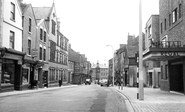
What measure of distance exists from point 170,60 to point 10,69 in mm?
16153

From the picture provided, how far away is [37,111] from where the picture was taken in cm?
959

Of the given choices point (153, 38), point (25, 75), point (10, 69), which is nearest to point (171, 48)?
point (10, 69)

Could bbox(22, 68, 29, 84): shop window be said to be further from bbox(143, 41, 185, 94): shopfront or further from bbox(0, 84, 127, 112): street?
bbox(143, 41, 185, 94): shopfront

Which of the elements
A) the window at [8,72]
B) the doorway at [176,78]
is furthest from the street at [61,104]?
the doorway at [176,78]

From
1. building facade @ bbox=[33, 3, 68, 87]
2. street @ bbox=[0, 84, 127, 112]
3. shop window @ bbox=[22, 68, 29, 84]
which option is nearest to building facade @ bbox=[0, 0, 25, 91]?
shop window @ bbox=[22, 68, 29, 84]

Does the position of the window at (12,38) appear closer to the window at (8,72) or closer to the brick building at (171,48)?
the window at (8,72)

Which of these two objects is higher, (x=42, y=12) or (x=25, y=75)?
(x=42, y=12)

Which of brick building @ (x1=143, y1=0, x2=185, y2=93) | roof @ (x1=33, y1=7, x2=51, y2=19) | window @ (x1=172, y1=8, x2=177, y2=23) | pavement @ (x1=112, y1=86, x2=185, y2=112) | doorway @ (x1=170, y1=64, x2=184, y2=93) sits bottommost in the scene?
pavement @ (x1=112, y1=86, x2=185, y2=112)

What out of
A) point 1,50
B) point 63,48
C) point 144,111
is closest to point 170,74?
point 144,111

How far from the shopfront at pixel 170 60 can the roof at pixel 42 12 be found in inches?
866

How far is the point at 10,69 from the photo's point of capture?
23.6 m

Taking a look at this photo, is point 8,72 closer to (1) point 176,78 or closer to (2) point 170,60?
(2) point 170,60

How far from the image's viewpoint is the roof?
39.1 metres

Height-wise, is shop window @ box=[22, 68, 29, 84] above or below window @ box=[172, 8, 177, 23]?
below
